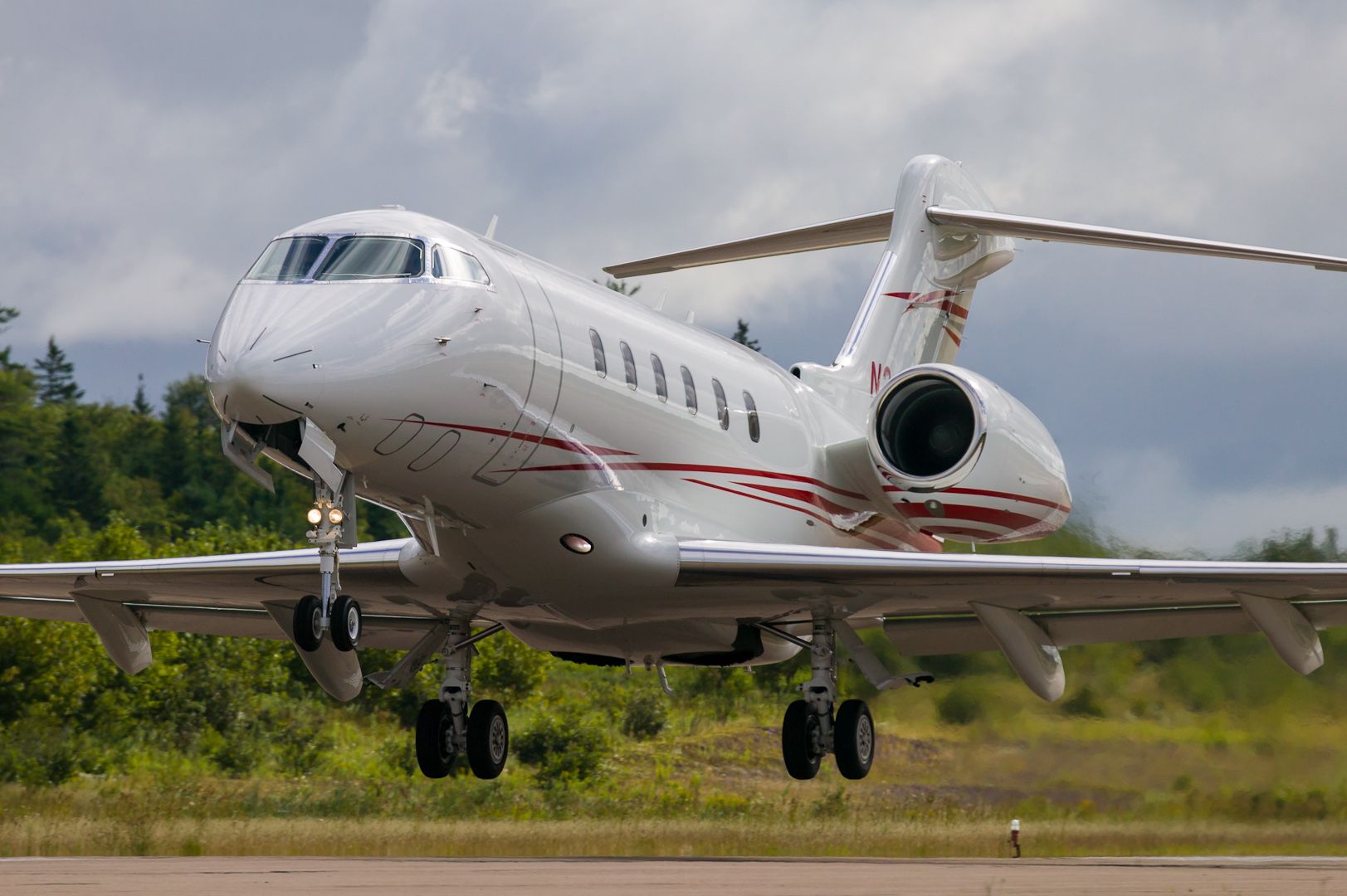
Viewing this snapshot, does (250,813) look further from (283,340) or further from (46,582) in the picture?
(283,340)

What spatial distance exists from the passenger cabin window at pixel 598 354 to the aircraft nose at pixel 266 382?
2.85 metres

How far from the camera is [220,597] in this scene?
17641 mm

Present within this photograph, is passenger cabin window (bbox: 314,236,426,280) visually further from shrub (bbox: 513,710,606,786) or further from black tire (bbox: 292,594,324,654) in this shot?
shrub (bbox: 513,710,606,786)

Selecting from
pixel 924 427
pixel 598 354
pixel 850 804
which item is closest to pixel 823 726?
pixel 924 427

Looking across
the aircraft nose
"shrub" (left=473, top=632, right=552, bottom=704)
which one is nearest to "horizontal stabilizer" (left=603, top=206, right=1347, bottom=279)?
the aircraft nose

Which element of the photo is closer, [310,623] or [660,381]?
[310,623]

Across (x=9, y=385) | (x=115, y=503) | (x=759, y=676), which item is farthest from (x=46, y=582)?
(x=9, y=385)

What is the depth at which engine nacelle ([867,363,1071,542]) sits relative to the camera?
16.5 meters

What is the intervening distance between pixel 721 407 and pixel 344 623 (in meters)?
5.21

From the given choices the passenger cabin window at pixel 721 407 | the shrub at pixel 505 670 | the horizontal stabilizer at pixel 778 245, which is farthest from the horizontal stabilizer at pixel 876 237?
the shrub at pixel 505 670

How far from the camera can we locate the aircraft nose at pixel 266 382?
1182 cm

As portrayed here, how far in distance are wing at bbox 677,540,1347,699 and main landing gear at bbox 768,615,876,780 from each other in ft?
1.51

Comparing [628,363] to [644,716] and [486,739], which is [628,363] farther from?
[644,716]

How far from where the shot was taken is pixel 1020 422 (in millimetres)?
16828
